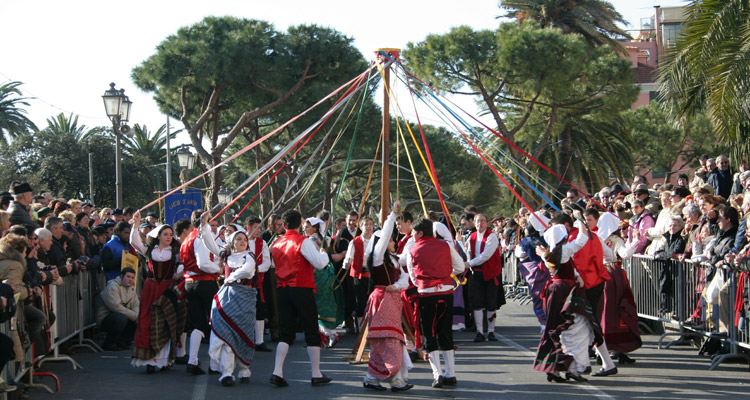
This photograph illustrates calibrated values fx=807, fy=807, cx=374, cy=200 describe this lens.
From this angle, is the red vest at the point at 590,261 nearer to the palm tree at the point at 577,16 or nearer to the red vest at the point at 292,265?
the red vest at the point at 292,265

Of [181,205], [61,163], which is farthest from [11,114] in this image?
[181,205]

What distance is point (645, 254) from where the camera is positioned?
37.5 ft

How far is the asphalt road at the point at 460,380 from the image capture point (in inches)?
301

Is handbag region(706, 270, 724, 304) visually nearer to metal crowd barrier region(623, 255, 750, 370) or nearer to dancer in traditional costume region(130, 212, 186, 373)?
metal crowd barrier region(623, 255, 750, 370)

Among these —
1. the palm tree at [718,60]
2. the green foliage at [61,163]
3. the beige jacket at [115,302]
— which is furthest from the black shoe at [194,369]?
the green foliage at [61,163]

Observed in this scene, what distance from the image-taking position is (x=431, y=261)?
7879 mm

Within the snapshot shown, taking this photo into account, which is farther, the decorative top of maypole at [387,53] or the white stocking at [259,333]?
the white stocking at [259,333]

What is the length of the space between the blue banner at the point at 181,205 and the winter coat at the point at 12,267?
896 centimetres

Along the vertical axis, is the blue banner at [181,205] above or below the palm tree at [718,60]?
below

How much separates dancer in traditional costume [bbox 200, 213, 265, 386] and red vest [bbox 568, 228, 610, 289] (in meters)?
3.44

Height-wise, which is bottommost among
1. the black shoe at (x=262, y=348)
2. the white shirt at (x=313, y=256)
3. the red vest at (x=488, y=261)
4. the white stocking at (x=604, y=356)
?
the black shoe at (x=262, y=348)

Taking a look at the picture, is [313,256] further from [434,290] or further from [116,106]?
[116,106]

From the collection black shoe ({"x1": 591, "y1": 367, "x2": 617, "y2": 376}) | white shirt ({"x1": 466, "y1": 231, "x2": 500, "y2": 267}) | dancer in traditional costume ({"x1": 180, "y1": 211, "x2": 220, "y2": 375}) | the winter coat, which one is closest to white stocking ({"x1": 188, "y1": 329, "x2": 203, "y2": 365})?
dancer in traditional costume ({"x1": 180, "y1": 211, "x2": 220, "y2": 375})

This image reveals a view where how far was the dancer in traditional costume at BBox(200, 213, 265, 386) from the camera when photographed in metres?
8.36
